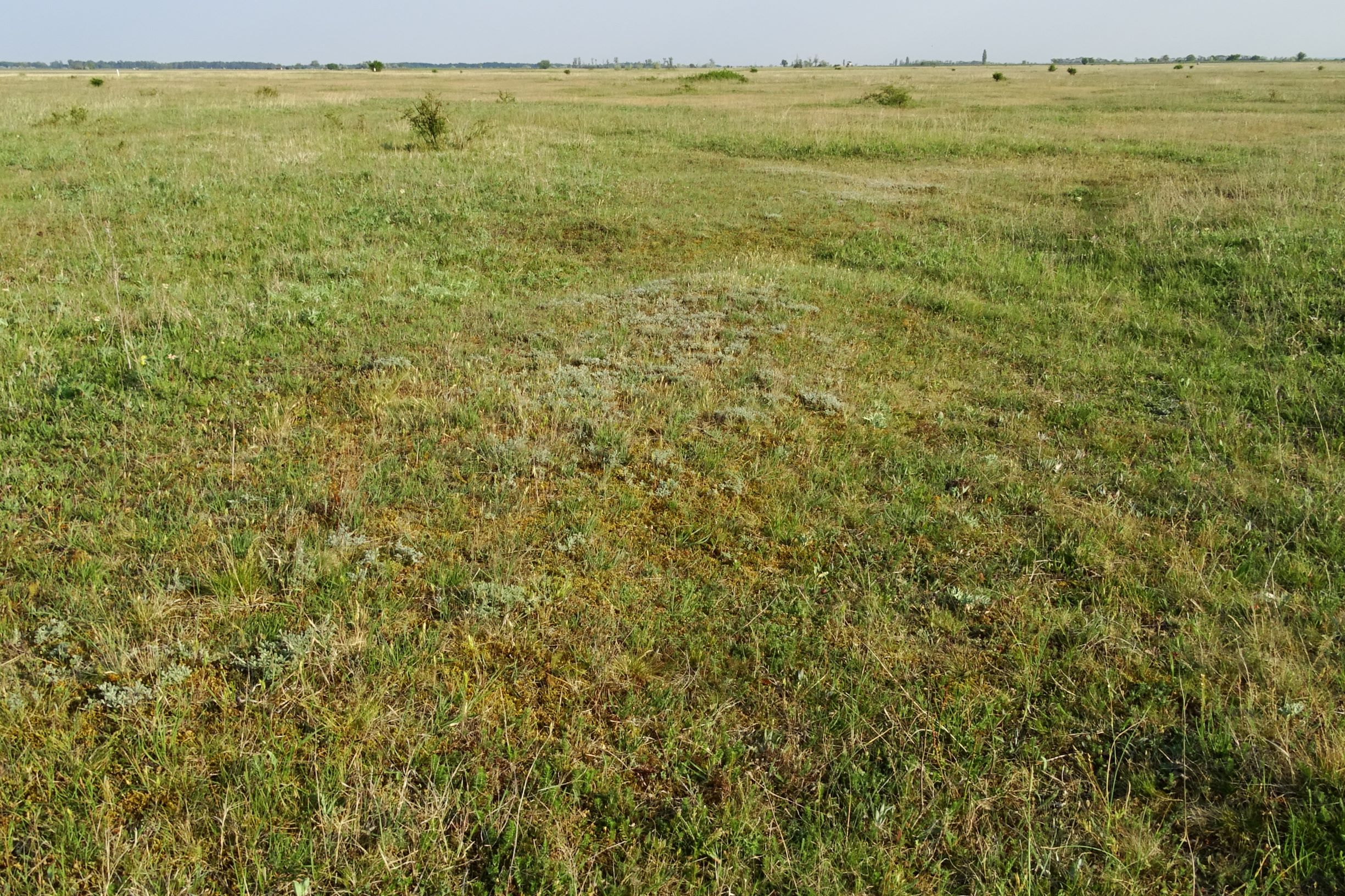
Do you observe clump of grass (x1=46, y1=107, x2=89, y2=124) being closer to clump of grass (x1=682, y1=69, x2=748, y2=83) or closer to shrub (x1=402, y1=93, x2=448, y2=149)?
shrub (x1=402, y1=93, x2=448, y2=149)

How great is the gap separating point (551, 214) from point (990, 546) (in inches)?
469

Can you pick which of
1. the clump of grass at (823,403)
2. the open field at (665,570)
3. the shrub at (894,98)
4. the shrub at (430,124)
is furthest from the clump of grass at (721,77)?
the clump of grass at (823,403)

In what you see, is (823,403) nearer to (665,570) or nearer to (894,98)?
(665,570)

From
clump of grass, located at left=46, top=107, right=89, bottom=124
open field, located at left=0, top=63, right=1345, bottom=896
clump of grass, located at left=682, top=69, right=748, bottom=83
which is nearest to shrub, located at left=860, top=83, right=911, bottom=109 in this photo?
clump of grass, located at left=682, top=69, right=748, bottom=83

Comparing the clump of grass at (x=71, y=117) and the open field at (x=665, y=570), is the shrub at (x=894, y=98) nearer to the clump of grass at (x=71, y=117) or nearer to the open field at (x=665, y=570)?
the open field at (x=665, y=570)

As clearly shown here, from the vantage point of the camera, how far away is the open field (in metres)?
2.96

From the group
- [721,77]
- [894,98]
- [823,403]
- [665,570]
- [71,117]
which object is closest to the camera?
[665,570]

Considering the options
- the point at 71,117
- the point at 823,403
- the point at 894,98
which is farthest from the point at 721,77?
the point at 823,403

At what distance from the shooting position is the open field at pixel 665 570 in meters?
2.96

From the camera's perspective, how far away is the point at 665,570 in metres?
4.72

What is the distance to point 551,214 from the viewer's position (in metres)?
14.6

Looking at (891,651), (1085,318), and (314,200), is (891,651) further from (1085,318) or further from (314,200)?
(314,200)

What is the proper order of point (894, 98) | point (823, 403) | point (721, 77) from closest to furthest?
point (823, 403) < point (894, 98) < point (721, 77)

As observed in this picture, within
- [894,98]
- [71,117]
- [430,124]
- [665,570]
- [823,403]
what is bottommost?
[665,570]
